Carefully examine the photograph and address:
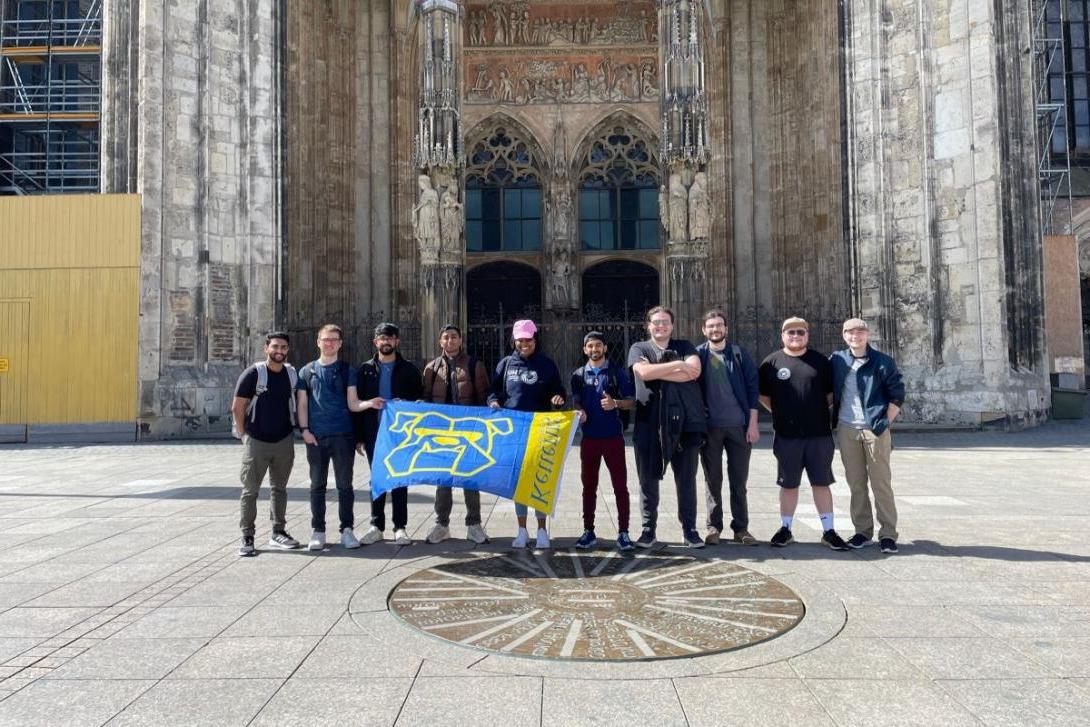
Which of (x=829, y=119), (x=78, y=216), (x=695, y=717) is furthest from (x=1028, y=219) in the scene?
(x=78, y=216)

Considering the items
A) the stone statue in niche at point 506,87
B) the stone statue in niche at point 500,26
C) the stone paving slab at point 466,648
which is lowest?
the stone paving slab at point 466,648

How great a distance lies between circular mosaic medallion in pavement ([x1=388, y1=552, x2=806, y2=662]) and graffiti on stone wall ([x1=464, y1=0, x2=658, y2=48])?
20.1m

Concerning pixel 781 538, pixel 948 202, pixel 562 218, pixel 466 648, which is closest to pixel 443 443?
pixel 466 648

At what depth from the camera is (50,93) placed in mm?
20406

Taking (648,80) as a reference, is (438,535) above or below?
below

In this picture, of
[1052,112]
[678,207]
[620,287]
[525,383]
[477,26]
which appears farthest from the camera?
[1052,112]

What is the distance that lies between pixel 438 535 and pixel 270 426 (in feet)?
4.82

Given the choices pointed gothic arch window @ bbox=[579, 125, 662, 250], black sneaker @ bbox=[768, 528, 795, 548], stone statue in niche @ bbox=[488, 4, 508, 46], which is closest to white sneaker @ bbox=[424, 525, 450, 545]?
black sneaker @ bbox=[768, 528, 795, 548]

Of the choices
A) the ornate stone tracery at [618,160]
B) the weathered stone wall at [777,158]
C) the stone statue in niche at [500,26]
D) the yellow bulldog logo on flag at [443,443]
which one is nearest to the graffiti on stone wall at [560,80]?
the stone statue in niche at [500,26]

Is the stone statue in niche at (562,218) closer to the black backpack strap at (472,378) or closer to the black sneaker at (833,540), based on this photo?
the black backpack strap at (472,378)

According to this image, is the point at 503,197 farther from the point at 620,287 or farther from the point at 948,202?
the point at 948,202

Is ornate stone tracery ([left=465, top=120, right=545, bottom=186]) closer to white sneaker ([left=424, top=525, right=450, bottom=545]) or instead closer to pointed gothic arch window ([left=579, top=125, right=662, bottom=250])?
pointed gothic arch window ([left=579, top=125, right=662, bottom=250])

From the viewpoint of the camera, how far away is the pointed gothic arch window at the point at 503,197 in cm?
2175

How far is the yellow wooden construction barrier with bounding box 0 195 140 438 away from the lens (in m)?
14.5
